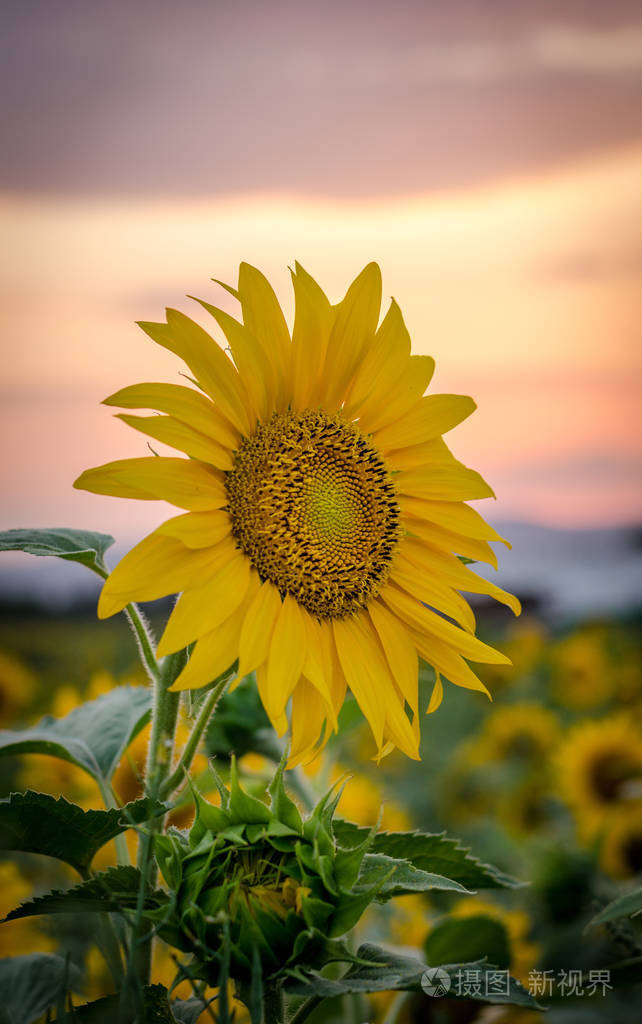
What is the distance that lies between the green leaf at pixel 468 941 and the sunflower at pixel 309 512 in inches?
15.6

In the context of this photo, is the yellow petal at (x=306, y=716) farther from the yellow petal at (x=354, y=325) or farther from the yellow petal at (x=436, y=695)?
the yellow petal at (x=354, y=325)

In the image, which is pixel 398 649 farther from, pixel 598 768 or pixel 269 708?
pixel 598 768

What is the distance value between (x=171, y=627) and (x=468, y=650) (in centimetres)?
31

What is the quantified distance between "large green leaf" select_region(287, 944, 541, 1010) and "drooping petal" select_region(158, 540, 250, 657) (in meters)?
0.27

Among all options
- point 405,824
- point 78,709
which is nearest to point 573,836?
point 405,824

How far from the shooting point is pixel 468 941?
119 cm

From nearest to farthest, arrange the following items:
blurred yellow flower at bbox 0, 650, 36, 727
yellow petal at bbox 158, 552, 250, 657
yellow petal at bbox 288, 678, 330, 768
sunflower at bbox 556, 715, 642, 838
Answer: yellow petal at bbox 158, 552, 250, 657 < yellow petal at bbox 288, 678, 330, 768 < sunflower at bbox 556, 715, 642, 838 < blurred yellow flower at bbox 0, 650, 36, 727

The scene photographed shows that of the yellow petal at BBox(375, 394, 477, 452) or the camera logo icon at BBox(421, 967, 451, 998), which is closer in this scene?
the camera logo icon at BBox(421, 967, 451, 998)

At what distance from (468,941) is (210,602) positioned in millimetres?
682

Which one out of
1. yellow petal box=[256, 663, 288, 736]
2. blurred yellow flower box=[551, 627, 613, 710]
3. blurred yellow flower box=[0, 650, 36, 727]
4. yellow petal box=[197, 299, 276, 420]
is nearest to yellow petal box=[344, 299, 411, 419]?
yellow petal box=[197, 299, 276, 420]

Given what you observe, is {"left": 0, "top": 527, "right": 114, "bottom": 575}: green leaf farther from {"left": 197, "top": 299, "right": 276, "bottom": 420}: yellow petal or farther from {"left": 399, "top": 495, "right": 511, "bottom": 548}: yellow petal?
{"left": 399, "top": 495, "right": 511, "bottom": 548}: yellow petal

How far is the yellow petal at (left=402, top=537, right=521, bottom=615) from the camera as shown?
36.6 inches

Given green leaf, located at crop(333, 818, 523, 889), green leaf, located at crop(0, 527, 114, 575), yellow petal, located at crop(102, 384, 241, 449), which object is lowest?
green leaf, located at crop(333, 818, 523, 889)

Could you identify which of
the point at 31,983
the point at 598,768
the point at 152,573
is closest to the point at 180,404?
the point at 152,573
